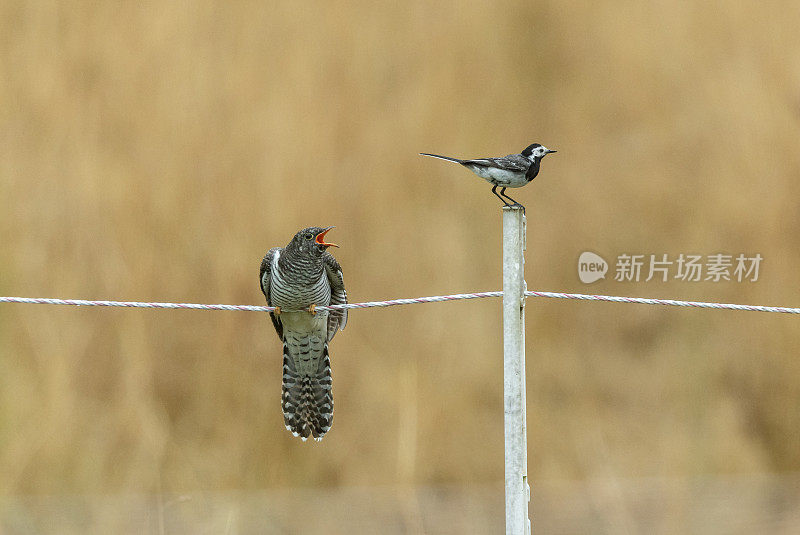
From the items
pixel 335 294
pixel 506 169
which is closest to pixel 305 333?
pixel 335 294

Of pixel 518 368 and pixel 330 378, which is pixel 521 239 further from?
pixel 330 378

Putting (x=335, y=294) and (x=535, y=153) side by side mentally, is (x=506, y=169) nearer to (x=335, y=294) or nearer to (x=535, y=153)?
(x=535, y=153)

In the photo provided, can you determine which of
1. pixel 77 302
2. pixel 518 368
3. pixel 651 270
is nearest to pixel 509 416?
pixel 518 368

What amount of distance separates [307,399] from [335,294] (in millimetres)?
479

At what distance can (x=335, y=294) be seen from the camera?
3.96 m

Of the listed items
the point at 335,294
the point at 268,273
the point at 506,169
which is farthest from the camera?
the point at 335,294

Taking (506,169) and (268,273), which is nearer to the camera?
(506,169)

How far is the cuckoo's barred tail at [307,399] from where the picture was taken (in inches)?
149

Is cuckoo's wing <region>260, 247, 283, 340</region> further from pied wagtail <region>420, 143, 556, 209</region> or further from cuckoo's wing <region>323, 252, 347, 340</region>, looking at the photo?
pied wagtail <region>420, 143, 556, 209</region>

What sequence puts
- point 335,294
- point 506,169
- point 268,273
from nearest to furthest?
point 506,169 → point 268,273 → point 335,294

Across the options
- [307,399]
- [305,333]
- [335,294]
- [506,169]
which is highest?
[506,169]

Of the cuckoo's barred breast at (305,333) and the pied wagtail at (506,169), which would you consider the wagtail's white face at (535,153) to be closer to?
the pied wagtail at (506,169)

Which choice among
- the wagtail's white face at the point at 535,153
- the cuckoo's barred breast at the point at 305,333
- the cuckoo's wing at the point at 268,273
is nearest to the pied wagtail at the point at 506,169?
the wagtail's white face at the point at 535,153

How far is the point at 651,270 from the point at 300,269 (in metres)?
2.00
